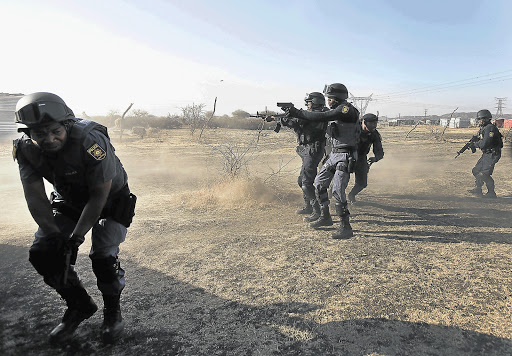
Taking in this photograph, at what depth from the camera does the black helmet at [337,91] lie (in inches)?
178

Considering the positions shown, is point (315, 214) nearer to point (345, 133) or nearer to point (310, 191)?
point (310, 191)

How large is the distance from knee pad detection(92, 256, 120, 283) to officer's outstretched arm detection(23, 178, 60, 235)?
12.9 inches

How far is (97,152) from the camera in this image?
6.63 ft

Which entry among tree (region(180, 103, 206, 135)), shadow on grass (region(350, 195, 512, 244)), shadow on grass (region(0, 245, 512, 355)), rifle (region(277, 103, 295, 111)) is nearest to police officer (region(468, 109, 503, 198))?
shadow on grass (region(350, 195, 512, 244))

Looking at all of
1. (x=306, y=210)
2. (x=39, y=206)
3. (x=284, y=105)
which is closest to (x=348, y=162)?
(x=284, y=105)

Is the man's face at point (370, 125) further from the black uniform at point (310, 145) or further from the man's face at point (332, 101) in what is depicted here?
the man's face at point (332, 101)

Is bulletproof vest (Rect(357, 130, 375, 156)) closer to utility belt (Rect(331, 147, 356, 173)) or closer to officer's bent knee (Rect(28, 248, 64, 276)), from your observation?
utility belt (Rect(331, 147, 356, 173))

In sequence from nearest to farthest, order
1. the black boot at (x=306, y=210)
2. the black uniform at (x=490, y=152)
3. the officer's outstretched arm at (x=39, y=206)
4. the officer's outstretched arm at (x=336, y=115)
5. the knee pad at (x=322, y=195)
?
the officer's outstretched arm at (x=39, y=206)
the officer's outstretched arm at (x=336, y=115)
the knee pad at (x=322, y=195)
the black boot at (x=306, y=210)
the black uniform at (x=490, y=152)

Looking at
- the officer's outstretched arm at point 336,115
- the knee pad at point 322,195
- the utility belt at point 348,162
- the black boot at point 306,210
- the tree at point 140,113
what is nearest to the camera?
the officer's outstretched arm at point 336,115

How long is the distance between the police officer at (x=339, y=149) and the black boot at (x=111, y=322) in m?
2.72

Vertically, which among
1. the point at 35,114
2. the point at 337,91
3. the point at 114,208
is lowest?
the point at 114,208

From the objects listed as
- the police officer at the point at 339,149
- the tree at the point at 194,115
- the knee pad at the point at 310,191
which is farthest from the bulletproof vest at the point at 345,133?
the tree at the point at 194,115

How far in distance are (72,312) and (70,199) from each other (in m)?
0.79

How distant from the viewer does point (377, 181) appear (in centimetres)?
817
